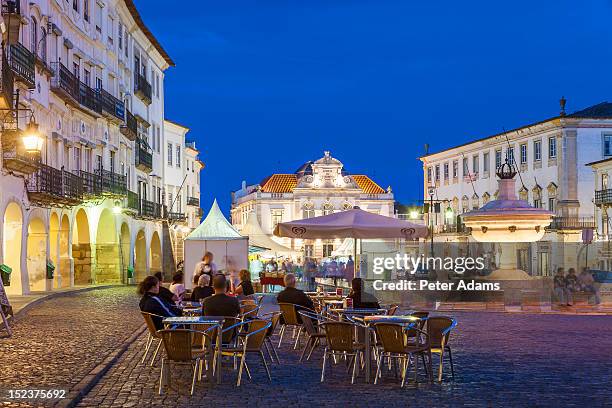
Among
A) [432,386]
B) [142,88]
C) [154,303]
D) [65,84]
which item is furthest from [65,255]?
[432,386]

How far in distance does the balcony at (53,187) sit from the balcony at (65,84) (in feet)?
9.22

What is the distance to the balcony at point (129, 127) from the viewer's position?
49.3 m

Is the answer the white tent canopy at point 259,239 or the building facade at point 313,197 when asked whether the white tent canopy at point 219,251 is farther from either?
the building facade at point 313,197

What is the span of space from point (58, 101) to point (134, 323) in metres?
17.5

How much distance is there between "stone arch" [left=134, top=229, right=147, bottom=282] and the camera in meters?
56.8

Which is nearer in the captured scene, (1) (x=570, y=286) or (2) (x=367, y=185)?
(1) (x=570, y=286)

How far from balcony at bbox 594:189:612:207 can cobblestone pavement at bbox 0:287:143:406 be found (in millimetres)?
38252

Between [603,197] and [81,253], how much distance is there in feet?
105

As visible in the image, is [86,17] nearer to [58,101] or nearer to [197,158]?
[58,101]

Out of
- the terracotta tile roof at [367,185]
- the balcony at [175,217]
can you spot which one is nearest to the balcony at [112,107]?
the balcony at [175,217]

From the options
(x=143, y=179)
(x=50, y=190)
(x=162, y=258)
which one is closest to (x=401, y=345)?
(x=50, y=190)

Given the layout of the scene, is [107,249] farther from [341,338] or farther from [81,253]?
[341,338]

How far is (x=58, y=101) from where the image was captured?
38.5 meters

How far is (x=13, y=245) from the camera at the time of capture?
3319 centimetres
